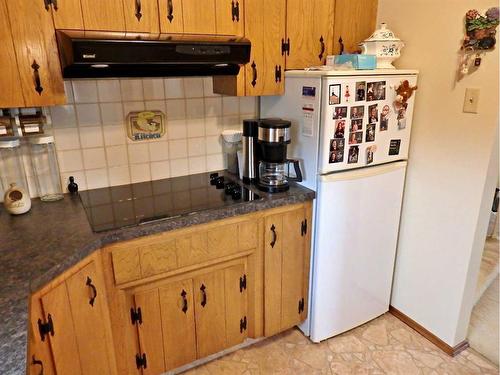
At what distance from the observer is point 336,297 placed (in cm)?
203

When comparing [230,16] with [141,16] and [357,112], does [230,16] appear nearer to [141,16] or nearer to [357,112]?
[141,16]

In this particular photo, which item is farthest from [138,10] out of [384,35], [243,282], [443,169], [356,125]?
[443,169]

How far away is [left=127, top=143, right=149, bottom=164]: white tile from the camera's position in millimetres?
1942

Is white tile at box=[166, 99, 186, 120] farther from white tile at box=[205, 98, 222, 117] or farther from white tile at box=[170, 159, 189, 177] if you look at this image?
white tile at box=[170, 159, 189, 177]

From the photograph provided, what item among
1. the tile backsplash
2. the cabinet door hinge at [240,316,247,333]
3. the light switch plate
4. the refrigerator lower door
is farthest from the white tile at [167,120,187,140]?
the light switch plate

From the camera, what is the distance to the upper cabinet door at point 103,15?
1.43 meters

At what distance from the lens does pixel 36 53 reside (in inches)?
54.6

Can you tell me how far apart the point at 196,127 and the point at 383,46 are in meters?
1.08

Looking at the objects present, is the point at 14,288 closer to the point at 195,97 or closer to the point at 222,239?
the point at 222,239

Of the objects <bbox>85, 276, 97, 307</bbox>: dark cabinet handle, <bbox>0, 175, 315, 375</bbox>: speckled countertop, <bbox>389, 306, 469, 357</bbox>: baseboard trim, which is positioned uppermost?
<bbox>0, 175, 315, 375</bbox>: speckled countertop

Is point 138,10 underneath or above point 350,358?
above

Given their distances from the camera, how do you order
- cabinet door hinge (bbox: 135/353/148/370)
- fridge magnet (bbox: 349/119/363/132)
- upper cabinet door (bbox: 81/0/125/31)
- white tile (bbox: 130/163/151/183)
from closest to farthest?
upper cabinet door (bbox: 81/0/125/31) < cabinet door hinge (bbox: 135/353/148/370) < fridge magnet (bbox: 349/119/363/132) < white tile (bbox: 130/163/151/183)

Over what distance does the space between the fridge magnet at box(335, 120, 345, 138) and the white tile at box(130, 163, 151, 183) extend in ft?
3.33

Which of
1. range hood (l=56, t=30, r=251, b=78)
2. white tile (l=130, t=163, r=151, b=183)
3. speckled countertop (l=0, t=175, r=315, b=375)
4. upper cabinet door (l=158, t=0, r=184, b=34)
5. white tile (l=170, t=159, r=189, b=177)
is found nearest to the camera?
speckled countertop (l=0, t=175, r=315, b=375)
